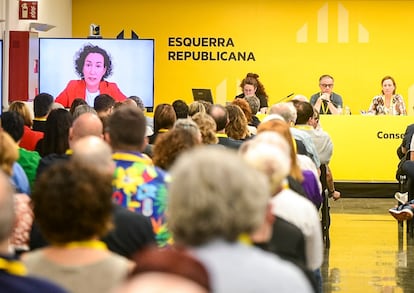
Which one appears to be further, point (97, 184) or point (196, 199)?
point (97, 184)

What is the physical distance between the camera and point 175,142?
5348 millimetres

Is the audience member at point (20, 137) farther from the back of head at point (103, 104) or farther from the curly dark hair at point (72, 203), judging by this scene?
the curly dark hair at point (72, 203)

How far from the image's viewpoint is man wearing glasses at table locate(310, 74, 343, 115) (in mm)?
14586

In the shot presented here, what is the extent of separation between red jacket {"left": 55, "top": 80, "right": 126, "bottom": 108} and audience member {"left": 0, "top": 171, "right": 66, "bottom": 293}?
397 inches

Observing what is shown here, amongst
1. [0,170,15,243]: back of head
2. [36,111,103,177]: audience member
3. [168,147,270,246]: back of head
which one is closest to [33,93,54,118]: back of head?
[36,111,103,177]: audience member

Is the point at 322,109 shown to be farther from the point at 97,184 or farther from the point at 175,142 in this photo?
the point at 97,184

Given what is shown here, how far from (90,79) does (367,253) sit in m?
4.44

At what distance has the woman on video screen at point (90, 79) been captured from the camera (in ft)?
42.4

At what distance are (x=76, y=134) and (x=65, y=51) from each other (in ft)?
24.2

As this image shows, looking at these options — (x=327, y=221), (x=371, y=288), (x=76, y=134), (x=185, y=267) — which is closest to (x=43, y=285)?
(x=185, y=267)

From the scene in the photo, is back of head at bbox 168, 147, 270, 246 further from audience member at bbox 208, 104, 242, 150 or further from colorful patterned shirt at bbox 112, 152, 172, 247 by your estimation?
audience member at bbox 208, 104, 242, 150

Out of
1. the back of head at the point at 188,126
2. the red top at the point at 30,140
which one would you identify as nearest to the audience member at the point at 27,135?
the red top at the point at 30,140

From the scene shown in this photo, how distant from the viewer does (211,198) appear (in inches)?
98.1

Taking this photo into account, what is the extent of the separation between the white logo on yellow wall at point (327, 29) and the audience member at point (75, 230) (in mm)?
14954
